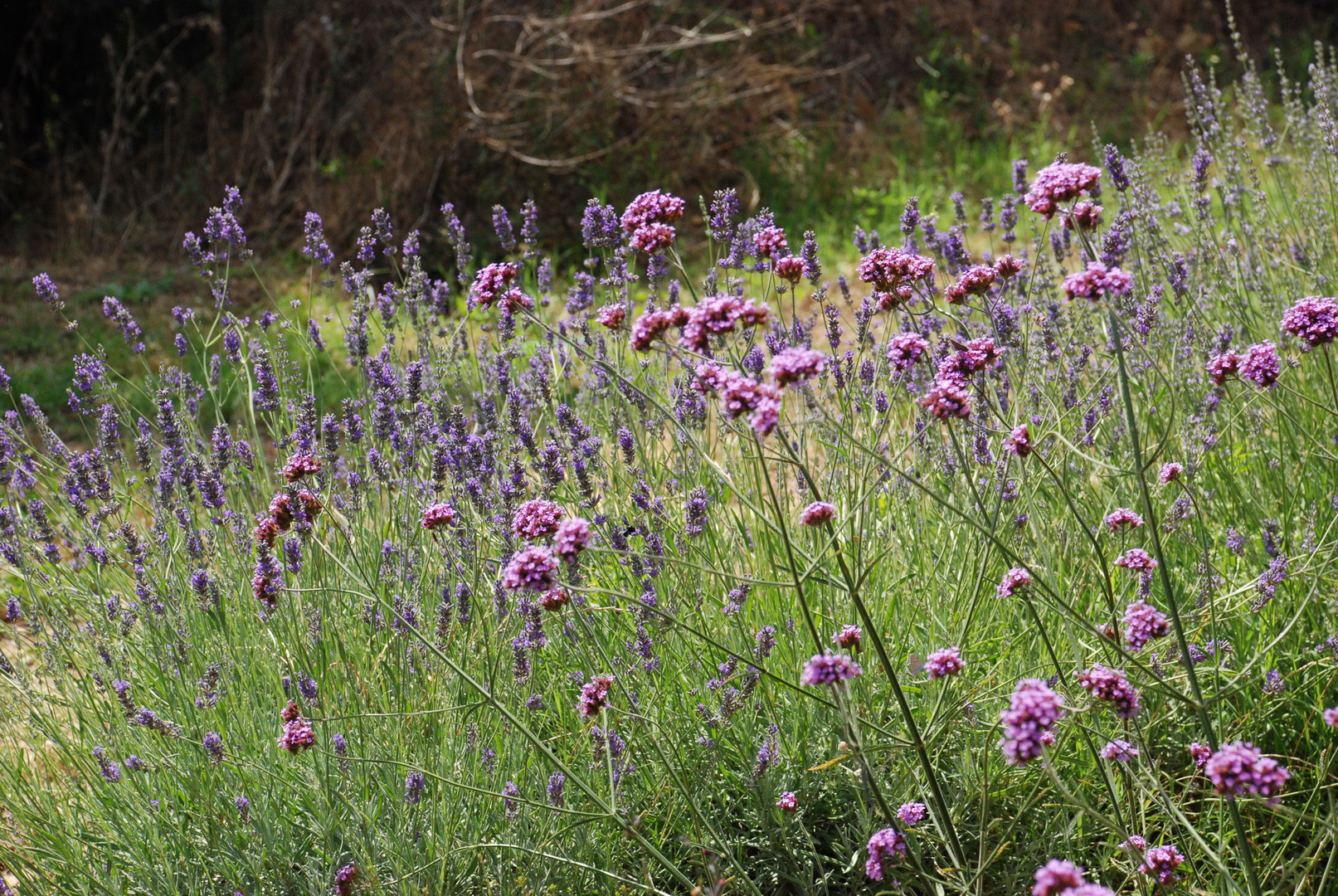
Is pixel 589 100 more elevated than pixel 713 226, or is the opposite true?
pixel 589 100

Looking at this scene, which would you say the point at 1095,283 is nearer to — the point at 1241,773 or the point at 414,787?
the point at 1241,773

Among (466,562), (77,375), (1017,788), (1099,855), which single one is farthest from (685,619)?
(77,375)

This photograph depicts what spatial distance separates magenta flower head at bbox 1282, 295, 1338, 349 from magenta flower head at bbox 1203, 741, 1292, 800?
2.42 feet

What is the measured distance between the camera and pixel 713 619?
2619 mm

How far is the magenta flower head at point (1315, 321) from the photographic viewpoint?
1.79m

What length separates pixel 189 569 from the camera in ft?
10.2

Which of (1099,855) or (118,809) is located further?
(118,809)

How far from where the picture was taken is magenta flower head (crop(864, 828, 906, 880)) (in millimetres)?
1766

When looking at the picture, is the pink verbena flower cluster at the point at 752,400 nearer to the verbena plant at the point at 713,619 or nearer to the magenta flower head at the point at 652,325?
the verbena plant at the point at 713,619

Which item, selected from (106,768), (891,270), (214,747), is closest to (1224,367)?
(891,270)

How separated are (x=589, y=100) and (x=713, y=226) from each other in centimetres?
548

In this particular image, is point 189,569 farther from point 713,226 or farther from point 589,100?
point 589,100

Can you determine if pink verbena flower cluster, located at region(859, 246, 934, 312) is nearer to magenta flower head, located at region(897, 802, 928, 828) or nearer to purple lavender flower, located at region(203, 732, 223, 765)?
magenta flower head, located at region(897, 802, 928, 828)

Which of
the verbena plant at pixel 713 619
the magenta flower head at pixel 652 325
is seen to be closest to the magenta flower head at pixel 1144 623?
the verbena plant at pixel 713 619
